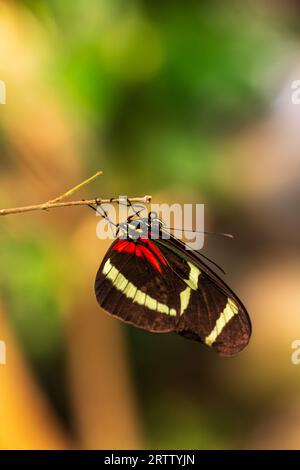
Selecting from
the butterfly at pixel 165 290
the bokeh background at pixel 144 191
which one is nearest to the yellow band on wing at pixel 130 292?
the butterfly at pixel 165 290

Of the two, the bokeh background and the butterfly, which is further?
the bokeh background

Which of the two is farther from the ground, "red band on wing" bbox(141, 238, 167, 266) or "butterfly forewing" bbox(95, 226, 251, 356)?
"red band on wing" bbox(141, 238, 167, 266)

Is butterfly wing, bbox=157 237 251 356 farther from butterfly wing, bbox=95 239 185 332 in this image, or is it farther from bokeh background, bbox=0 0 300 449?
bokeh background, bbox=0 0 300 449

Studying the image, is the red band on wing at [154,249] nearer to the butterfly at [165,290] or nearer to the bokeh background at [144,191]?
the butterfly at [165,290]

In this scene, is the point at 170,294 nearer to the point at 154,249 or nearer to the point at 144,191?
the point at 154,249

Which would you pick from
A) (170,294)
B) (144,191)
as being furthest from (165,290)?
(144,191)

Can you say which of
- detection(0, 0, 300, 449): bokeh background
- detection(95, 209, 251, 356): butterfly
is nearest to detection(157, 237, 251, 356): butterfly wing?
detection(95, 209, 251, 356): butterfly

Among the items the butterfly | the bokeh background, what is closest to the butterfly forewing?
the butterfly
